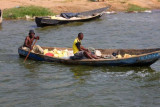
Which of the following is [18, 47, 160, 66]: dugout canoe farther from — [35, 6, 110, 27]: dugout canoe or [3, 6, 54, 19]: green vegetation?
[3, 6, 54, 19]: green vegetation

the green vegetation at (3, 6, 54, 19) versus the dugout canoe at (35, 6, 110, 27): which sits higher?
the green vegetation at (3, 6, 54, 19)

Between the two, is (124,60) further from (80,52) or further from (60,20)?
(60,20)

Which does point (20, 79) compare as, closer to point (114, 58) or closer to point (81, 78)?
point (81, 78)

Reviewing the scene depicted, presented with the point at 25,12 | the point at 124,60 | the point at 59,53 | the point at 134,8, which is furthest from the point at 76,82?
the point at 134,8

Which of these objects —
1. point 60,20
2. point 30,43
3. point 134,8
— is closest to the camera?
point 30,43

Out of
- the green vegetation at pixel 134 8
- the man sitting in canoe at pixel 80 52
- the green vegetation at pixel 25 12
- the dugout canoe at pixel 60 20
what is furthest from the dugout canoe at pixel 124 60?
the green vegetation at pixel 134 8

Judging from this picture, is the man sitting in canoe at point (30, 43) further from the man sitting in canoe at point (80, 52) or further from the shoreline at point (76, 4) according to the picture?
the shoreline at point (76, 4)

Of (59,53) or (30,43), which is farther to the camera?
(30,43)

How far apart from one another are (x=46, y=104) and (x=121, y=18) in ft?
54.9

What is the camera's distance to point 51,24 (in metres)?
20.3

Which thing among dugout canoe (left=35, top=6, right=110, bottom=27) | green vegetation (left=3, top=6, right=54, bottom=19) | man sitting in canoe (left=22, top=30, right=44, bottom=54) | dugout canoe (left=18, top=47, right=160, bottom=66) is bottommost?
dugout canoe (left=18, top=47, right=160, bottom=66)

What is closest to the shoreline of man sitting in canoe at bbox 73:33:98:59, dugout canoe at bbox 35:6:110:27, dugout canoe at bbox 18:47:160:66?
dugout canoe at bbox 35:6:110:27

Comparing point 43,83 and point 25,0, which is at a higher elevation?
point 25,0

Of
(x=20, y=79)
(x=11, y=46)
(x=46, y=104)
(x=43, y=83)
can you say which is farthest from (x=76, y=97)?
(x=11, y=46)
